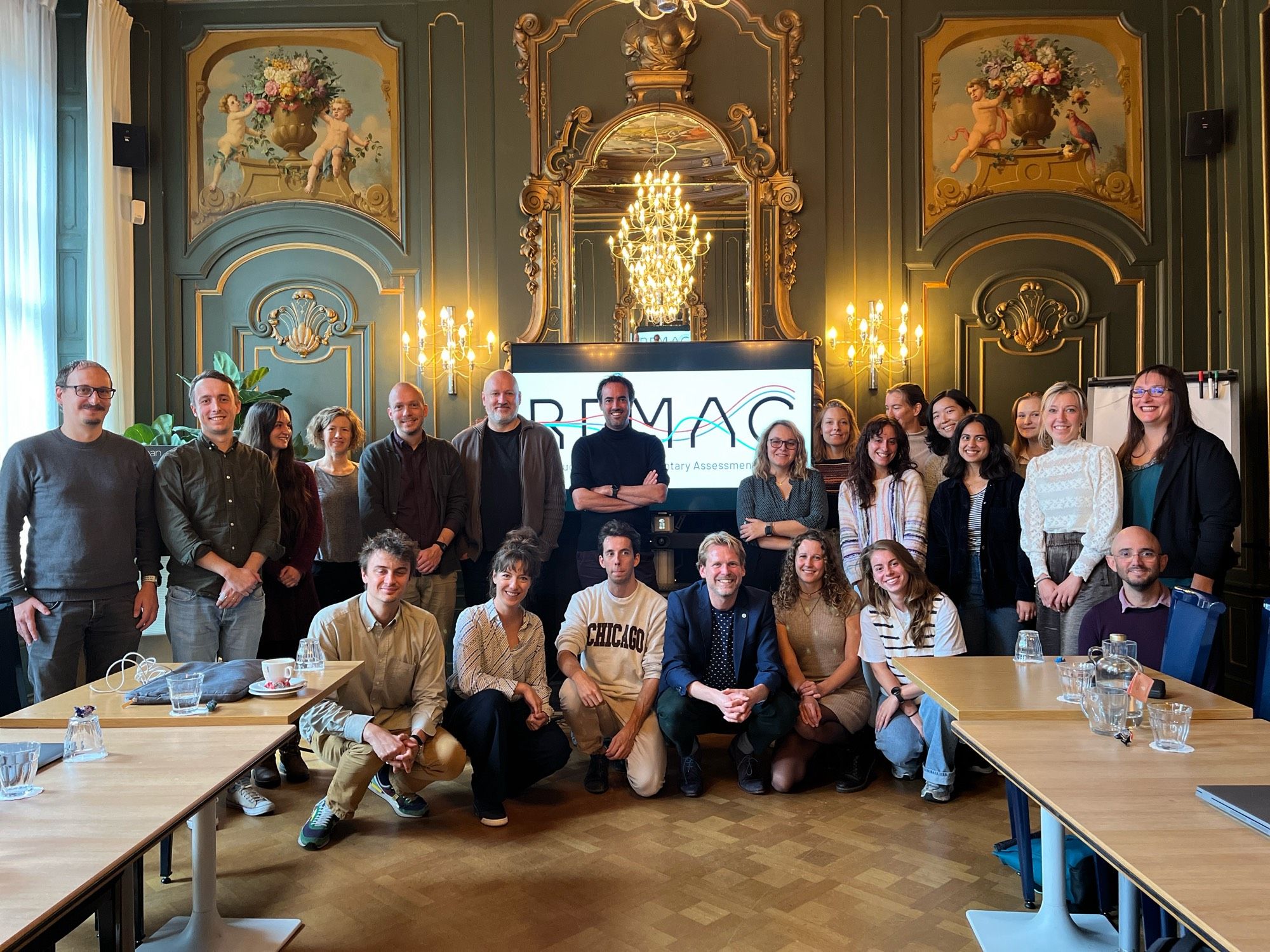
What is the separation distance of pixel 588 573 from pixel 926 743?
1750 mm

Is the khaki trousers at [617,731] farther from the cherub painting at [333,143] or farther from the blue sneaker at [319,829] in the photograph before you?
the cherub painting at [333,143]

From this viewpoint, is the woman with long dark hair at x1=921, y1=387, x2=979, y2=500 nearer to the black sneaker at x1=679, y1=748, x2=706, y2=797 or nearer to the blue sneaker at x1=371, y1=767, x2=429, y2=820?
the black sneaker at x1=679, y1=748, x2=706, y2=797

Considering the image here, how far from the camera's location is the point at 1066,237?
21.2 feet

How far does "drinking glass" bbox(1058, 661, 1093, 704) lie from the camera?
269 centimetres

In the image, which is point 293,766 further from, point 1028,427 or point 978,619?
point 1028,427

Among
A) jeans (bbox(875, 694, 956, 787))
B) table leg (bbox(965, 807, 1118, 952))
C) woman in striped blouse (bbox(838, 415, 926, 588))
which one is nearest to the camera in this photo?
table leg (bbox(965, 807, 1118, 952))

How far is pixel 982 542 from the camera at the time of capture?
14.8 ft

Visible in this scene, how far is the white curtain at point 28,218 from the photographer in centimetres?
547

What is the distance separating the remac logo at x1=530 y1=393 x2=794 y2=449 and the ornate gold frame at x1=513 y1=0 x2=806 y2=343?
49cm

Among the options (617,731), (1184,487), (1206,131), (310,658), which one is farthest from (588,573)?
(1206,131)

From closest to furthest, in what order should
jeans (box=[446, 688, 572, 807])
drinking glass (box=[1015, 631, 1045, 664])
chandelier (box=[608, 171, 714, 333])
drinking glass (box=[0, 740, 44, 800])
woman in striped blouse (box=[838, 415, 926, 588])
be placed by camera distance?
drinking glass (box=[0, 740, 44, 800]) → drinking glass (box=[1015, 631, 1045, 664]) → jeans (box=[446, 688, 572, 807]) → woman in striped blouse (box=[838, 415, 926, 588]) → chandelier (box=[608, 171, 714, 333])

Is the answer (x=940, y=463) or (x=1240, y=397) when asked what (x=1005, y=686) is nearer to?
(x=940, y=463)

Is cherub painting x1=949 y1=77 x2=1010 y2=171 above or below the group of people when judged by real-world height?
above

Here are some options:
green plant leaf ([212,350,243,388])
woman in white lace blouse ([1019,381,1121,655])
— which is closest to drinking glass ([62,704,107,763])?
woman in white lace blouse ([1019,381,1121,655])
